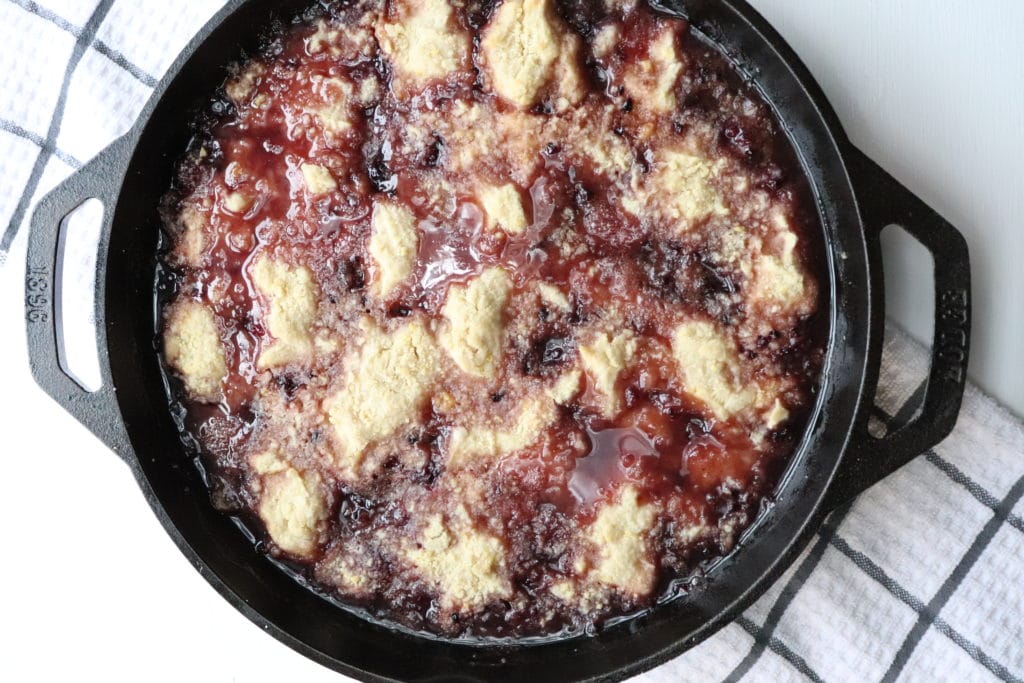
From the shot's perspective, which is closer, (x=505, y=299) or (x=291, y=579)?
(x=505, y=299)

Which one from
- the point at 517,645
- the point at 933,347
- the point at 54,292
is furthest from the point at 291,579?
the point at 933,347

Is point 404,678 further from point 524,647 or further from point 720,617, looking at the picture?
point 720,617

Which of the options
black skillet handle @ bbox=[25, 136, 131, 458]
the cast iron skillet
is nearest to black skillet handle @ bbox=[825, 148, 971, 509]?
the cast iron skillet

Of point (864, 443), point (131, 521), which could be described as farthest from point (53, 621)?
point (864, 443)

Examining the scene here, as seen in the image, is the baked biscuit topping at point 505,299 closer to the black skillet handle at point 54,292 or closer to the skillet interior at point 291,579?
the skillet interior at point 291,579

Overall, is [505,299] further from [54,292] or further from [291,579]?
[54,292]

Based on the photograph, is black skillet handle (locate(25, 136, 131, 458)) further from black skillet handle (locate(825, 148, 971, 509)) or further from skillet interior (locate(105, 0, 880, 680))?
black skillet handle (locate(825, 148, 971, 509))

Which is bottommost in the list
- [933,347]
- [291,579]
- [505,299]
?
[291,579]

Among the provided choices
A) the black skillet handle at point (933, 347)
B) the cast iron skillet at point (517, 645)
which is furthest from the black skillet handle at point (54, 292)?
the black skillet handle at point (933, 347)
